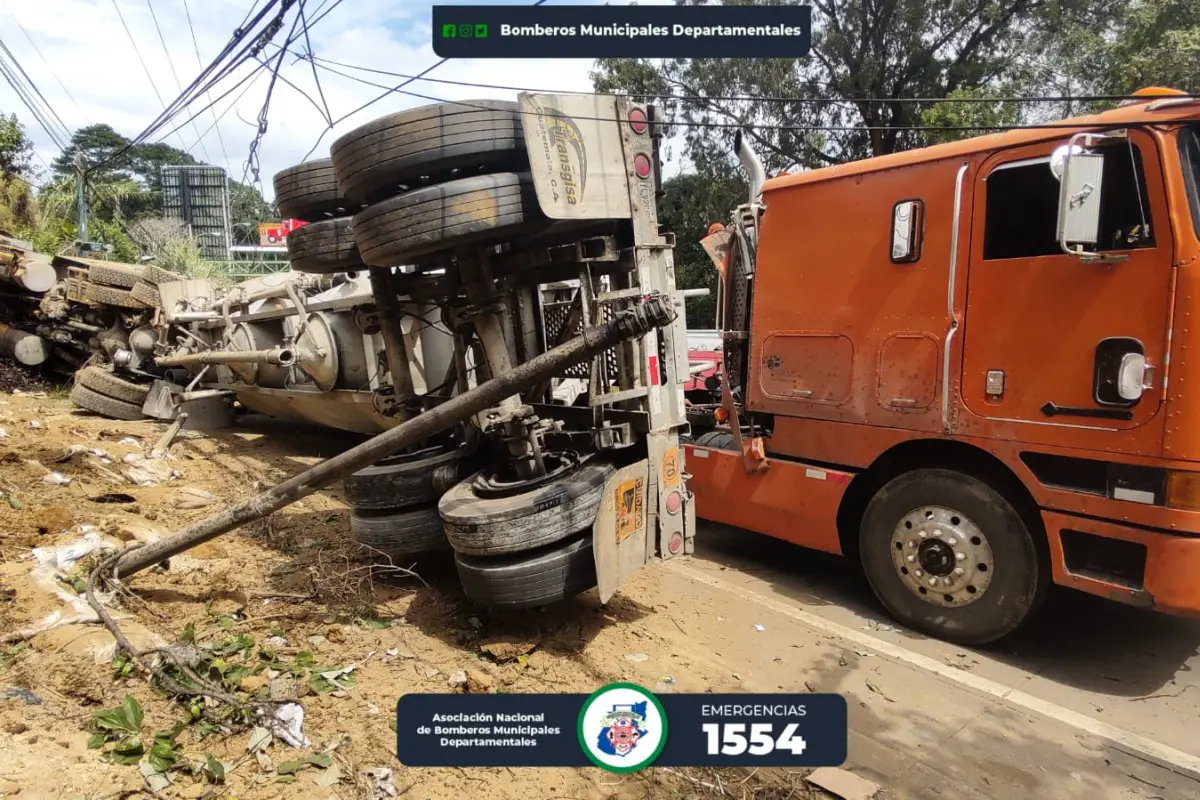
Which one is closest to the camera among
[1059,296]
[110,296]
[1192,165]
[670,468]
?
[1192,165]

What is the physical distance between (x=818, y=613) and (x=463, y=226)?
293cm

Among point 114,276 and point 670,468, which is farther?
point 114,276

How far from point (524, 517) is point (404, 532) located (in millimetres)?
1135

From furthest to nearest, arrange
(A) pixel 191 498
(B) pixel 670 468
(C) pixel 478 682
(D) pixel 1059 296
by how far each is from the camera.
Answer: (A) pixel 191 498 < (B) pixel 670 468 < (D) pixel 1059 296 < (C) pixel 478 682

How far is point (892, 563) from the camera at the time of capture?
13.7 ft

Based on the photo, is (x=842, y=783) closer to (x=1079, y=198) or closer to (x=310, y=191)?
(x=1079, y=198)

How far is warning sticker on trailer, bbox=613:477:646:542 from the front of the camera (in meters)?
3.67

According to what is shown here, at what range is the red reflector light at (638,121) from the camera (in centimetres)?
379

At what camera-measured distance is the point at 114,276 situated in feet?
33.2

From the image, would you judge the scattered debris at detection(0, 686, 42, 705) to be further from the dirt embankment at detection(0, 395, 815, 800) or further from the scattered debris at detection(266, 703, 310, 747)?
the scattered debris at detection(266, 703, 310, 747)

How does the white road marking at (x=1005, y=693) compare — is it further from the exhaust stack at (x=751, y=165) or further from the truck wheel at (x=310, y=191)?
the truck wheel at (x=310, y=191)

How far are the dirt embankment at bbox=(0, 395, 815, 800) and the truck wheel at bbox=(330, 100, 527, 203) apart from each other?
2185 mm

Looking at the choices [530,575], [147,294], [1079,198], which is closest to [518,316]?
[530,575]

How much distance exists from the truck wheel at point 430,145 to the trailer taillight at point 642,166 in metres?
0.57
